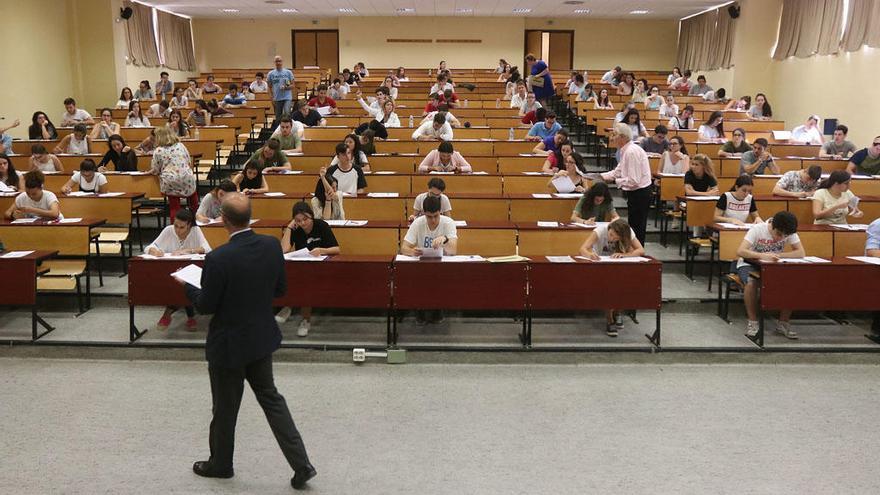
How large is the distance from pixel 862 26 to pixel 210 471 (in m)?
13.6

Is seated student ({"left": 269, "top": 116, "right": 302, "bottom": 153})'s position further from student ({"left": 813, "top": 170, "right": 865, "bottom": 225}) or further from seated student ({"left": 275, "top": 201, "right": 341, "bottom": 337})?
student ({"left": 813, "top": 170, "right": 865, "bottom": 225})

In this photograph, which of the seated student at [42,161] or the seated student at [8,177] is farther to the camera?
the seated student at [42,161]

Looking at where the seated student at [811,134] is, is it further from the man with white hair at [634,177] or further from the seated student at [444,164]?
the seated student at [444,164]

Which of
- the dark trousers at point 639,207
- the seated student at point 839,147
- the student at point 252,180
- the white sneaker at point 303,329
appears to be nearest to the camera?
the white sneaker at point 303,329

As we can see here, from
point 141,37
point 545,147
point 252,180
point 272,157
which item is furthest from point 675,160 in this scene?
point 141,37

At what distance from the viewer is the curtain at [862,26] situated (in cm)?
1226

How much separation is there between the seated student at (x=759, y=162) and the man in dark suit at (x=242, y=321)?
7452 millimetres

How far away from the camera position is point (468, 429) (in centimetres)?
433

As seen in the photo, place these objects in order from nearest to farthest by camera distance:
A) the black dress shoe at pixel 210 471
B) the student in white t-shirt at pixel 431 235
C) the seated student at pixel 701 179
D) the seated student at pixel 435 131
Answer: the black dress shoe at pixel 210 471
the student in white t-shirt at pixel 431 235
the seated student at pixel 701 179
the seated student at pixel 435 131

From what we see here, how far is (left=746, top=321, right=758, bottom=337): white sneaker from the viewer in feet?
19.5

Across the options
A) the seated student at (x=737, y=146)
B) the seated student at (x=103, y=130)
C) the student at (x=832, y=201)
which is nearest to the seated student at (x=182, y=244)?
the student at (x=832, y=201)

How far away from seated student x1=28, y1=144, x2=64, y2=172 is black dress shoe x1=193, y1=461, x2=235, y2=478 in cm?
665

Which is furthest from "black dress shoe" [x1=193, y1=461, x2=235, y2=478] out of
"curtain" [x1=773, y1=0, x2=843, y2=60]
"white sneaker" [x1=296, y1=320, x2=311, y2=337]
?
"curtain" [x1=773, y1=0, x2=843, y2=60]

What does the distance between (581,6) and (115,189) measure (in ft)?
50.4
